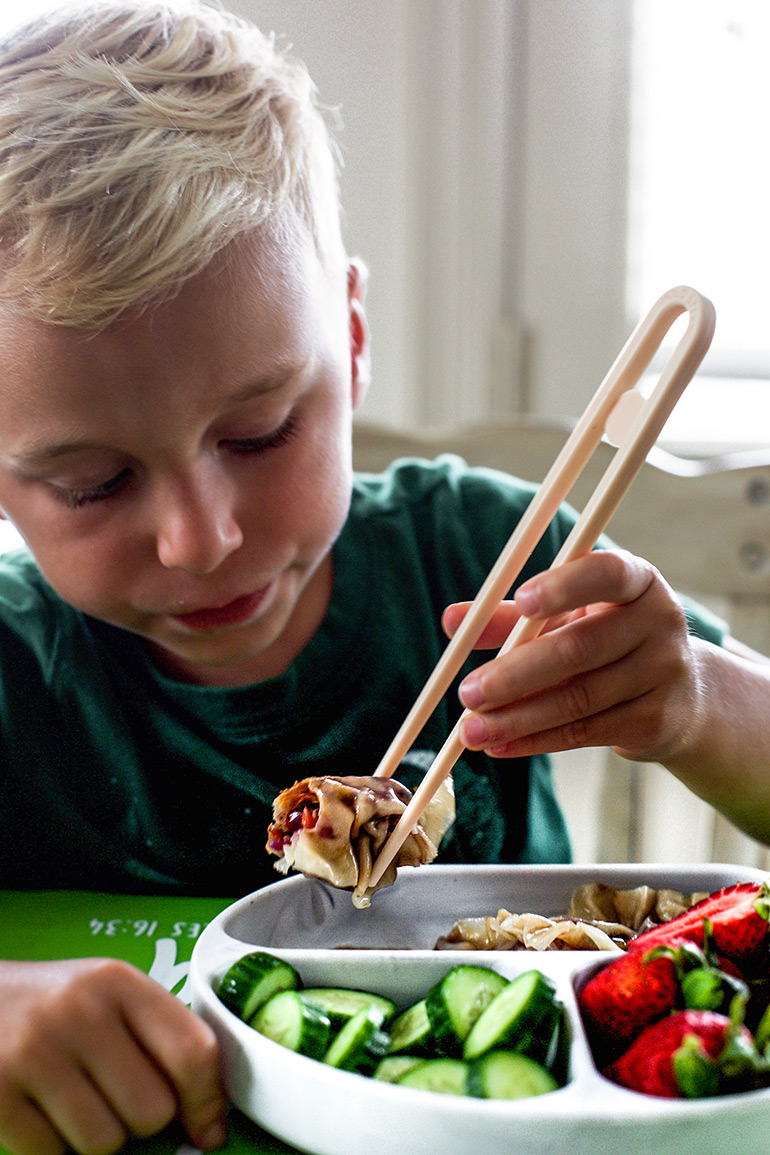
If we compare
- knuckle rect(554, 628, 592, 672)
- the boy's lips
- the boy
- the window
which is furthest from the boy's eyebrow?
the window

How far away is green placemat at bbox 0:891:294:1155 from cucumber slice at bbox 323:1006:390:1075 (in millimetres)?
175

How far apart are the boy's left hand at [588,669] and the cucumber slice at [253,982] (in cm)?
15

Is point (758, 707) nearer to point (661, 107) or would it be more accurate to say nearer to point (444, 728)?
point (444, 728)

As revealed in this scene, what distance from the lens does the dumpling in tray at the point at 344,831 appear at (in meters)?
0.57

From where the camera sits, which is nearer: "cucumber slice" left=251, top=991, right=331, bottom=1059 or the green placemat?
"cucumber slice" left=251, top=991, right=331, bottom=1059

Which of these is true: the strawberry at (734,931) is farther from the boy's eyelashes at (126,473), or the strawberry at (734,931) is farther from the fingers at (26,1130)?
the boy's eyelashes at (126,473)

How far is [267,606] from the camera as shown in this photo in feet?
2.62

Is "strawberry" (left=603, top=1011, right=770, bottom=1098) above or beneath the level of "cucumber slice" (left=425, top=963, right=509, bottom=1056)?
above

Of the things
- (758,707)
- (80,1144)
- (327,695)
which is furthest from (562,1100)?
(327,695)

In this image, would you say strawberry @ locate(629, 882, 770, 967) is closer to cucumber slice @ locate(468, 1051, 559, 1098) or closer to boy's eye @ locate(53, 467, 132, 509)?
cucumber slice @ locate(468, 1051, 559, 1098)

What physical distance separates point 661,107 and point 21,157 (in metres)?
1.16

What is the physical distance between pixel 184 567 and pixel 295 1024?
322mm

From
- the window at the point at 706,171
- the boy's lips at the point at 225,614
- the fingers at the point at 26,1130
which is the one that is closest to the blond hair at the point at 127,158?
the boy's lips at the point at 225,614

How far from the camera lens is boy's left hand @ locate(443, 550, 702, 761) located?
1.70ft
